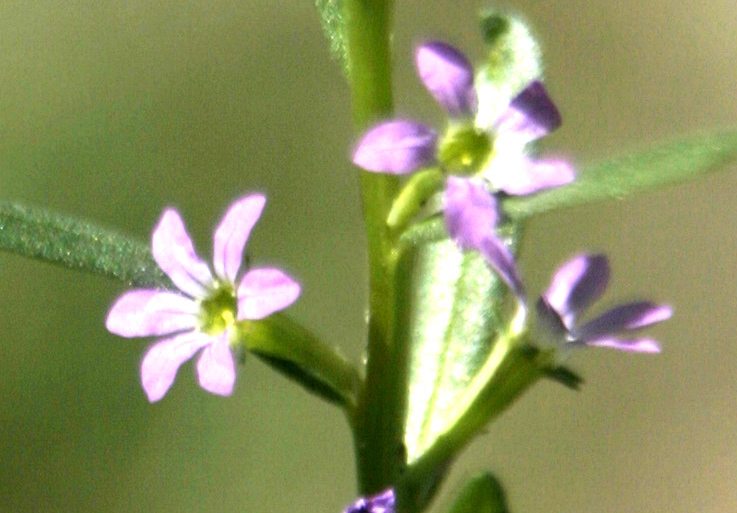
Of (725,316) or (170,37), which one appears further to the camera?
(170,37)

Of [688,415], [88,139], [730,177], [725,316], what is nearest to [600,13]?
[730,177]

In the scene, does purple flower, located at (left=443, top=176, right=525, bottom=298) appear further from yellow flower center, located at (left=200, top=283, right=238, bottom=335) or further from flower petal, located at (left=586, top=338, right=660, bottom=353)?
yellow flower center, located at (left=200, top=283, right=238, bottom=335)

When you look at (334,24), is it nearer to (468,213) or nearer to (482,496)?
(468,213)

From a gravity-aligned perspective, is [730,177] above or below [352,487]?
above

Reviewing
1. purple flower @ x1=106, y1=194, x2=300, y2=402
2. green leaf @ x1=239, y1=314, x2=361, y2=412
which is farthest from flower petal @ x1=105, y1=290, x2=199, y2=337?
green leaf @ x1=239, y1=314, x2=361, y2=412

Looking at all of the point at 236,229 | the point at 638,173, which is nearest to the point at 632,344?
the point at 638,173

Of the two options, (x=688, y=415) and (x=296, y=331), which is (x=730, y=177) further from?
(x=296, y=331)
